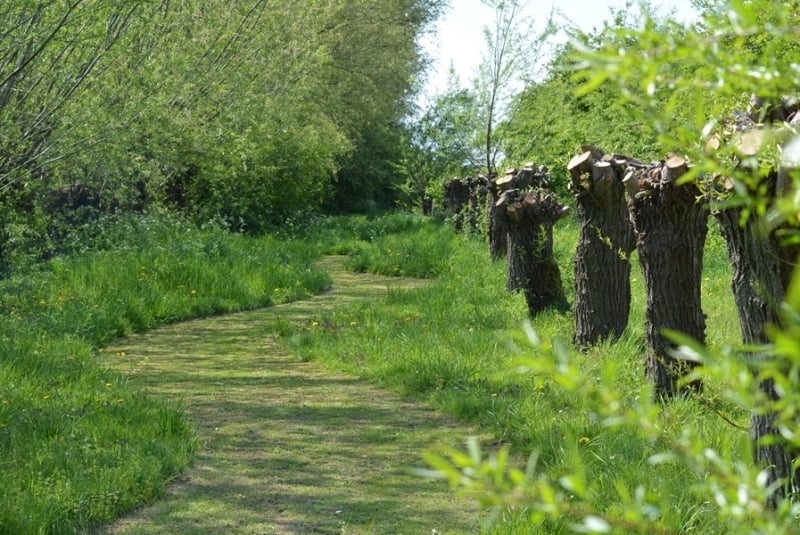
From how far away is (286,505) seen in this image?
5.82 meters

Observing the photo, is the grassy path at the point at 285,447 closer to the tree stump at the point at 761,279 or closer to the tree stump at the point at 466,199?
the tree stump at the point at 761,279

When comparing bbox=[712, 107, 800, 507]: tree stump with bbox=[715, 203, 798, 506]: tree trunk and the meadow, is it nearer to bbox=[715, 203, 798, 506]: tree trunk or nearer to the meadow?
bbox=[715, 203, 798, 506]: tree trunk

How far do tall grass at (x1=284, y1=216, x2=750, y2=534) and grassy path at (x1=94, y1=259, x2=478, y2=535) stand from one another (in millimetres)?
319

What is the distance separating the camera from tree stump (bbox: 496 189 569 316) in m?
11.4

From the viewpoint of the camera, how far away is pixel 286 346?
35.6ft

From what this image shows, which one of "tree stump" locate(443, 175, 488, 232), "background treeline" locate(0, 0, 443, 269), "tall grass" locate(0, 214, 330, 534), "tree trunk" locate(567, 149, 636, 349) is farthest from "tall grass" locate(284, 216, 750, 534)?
"tree stump" locate(443, 175, 488, 232)

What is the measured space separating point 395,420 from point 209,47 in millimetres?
9699

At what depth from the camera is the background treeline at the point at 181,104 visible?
10.8m

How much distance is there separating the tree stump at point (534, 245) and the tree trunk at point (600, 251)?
174 cm

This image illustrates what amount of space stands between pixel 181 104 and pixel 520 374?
9687 mm

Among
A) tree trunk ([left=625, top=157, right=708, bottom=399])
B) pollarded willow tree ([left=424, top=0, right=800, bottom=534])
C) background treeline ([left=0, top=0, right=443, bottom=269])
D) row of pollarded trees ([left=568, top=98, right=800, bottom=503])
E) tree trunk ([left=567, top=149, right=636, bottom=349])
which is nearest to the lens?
pollarded willow tree ([left=424, top=0, right=800, bottom=534])

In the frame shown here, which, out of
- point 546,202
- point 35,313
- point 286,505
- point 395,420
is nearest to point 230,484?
point 286,505

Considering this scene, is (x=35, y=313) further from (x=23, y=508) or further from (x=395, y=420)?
(x=23, y=508)

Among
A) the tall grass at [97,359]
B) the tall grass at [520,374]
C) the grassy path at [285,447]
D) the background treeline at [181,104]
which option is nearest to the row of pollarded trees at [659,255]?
the tall grass at [520,374]
